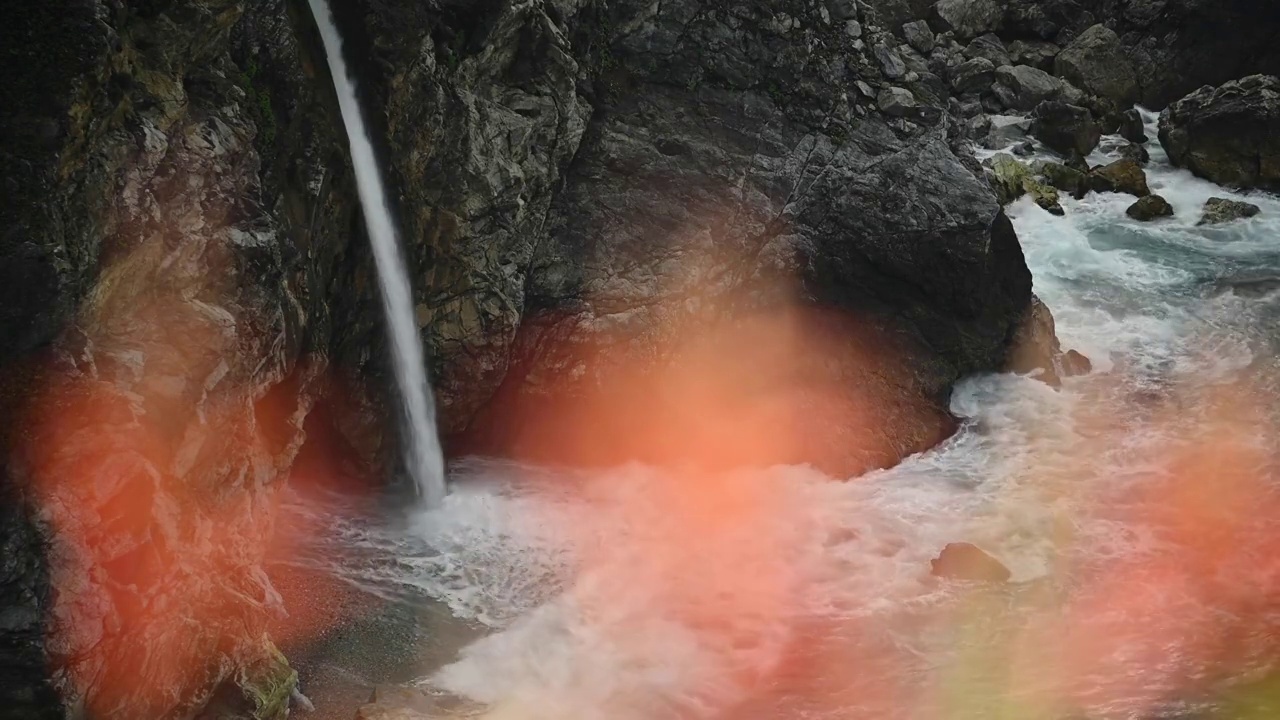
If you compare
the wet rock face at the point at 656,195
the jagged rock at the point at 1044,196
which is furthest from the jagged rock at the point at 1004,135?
the wet rock face at the point at 656,195

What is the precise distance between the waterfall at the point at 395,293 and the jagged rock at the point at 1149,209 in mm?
24268

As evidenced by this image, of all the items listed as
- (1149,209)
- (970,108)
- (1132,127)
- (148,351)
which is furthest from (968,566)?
(970,108)

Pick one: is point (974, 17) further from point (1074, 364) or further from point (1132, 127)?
point (1074, 364)

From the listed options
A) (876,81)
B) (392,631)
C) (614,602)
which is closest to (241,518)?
(392,631)

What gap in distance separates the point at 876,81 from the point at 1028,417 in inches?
337

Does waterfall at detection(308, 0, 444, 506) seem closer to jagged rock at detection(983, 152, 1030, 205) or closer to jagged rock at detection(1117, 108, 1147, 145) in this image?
jagged rock at detection(983, 152, 1030, 205)

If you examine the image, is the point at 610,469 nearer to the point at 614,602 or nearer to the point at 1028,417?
the point at 614,602

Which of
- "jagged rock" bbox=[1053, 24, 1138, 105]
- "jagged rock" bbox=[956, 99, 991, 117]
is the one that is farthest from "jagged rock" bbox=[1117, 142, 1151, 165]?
"jagged rock" bbox=[1053, 24, 1138, 105]

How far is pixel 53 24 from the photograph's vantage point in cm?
937

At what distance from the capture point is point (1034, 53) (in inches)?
1684

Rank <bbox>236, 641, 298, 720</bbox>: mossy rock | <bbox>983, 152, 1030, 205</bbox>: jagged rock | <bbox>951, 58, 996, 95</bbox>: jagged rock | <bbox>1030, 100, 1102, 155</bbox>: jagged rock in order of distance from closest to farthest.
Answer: <bbox>236, 641, 298, 720</bbox>: mossy rock
<bbox>983, 152, 1030, 205</bbox>: jagged rock
<bbox>1030, 100, 1102, 155</bbox>: jagged rock
<bbox>951, 58, 996, 95</bbox>: jagged rock

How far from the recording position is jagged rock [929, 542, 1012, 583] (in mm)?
15281

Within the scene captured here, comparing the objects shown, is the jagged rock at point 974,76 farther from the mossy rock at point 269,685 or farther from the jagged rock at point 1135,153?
the mossy rock at point 269,685

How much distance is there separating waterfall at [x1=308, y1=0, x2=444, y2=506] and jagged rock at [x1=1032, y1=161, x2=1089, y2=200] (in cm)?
2439
